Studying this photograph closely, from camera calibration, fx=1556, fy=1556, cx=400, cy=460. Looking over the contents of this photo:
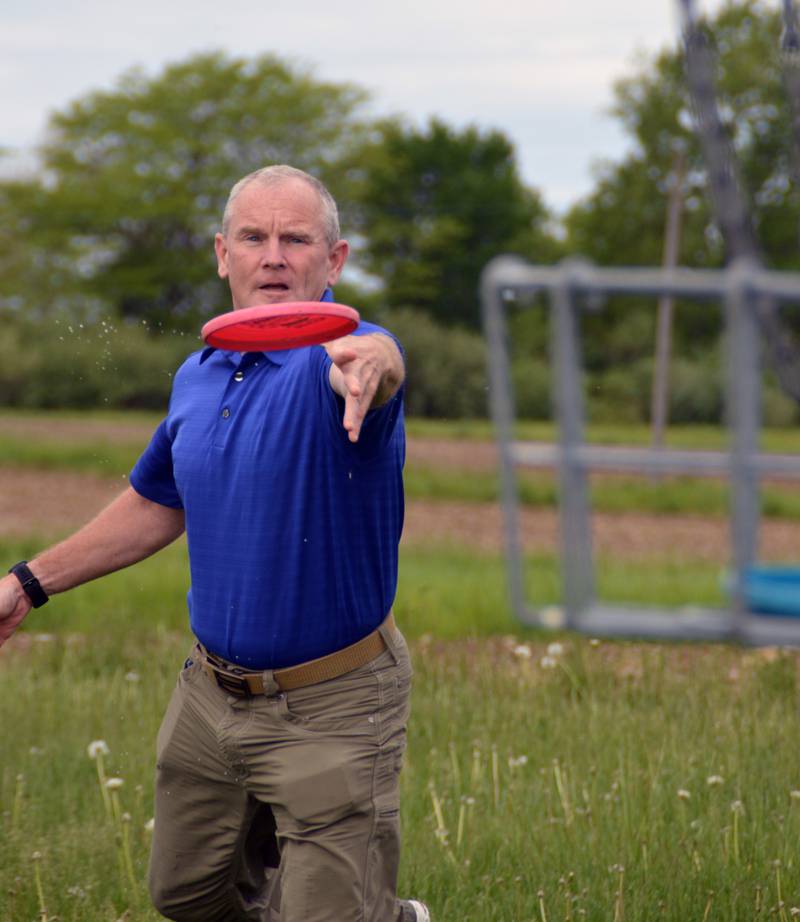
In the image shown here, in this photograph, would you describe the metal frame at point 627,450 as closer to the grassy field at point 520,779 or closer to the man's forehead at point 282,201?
the man's forehead at point 282,201

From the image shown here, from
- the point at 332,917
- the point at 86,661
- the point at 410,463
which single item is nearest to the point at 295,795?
the point at 332,917

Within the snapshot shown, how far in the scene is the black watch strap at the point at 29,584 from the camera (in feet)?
12.7

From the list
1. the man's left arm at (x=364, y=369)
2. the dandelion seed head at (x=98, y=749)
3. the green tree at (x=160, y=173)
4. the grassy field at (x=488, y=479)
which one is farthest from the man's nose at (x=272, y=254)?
the green tree at (x=160, y=173)

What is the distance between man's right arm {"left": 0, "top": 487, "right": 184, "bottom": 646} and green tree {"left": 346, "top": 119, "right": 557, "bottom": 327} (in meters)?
51.4

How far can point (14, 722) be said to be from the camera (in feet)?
20.2

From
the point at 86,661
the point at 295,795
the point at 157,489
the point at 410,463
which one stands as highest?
the point at 157,489

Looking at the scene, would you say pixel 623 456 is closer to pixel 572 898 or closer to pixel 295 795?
pixel 295 795

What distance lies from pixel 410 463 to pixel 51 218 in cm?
3047

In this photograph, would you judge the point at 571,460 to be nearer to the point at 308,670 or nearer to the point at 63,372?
the point at 308,670

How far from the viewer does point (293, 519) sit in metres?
3.29

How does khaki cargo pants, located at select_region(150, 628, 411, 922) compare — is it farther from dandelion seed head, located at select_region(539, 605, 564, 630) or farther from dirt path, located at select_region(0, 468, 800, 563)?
dirt path, located at select_region(0, 468, 800, 563)

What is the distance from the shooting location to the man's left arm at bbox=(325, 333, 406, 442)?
255 centimetres

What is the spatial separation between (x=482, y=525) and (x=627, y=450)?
1722 centimetres

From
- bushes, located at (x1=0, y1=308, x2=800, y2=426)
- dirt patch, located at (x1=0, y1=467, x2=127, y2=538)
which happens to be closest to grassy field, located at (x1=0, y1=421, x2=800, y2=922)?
dirt patch, located at (x1=0, y1=467, x2=127, y2=538)
